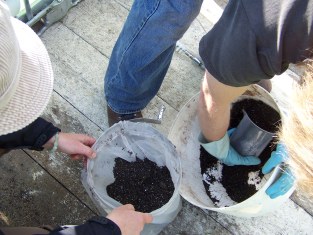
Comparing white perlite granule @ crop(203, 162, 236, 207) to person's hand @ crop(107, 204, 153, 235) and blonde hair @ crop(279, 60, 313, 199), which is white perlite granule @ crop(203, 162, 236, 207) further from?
blonde hair @ crop(279, 60, 313, 199)

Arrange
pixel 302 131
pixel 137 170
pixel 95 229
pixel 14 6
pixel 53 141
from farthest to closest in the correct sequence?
1. pixel 14 6
2. pixel 137 170
3. pixel 53 141
4. pixel 95 229
5. pixel 302 131

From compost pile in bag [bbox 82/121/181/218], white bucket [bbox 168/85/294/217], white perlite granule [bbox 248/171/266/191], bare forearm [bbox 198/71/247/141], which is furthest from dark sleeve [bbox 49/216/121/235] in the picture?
white perlite granule [bbox 248/171/266/191]

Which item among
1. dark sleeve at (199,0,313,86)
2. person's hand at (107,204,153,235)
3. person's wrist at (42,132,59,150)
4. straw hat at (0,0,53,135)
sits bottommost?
person's hand at (107,204,153,235)

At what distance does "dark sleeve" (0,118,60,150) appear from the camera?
3.93ft

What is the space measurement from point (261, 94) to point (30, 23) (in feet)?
3.11

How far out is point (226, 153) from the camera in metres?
1.44

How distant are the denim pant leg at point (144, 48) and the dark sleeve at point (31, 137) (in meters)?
0.30

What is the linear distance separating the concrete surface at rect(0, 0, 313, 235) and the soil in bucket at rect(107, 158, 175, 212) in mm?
155

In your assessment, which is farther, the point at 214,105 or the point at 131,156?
the point at 131,156

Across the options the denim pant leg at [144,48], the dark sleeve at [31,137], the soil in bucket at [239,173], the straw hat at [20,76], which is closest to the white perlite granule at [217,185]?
the soil in bucket at [239,173]

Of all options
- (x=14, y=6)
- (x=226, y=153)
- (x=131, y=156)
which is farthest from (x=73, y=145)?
(x=14, y=6)

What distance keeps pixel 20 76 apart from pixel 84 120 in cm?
75

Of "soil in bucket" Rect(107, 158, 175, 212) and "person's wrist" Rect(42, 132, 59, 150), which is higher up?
"person's wrist" Rect(42, 132, 59, 150)

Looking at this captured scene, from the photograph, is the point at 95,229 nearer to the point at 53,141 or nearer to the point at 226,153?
the point at 53,141
